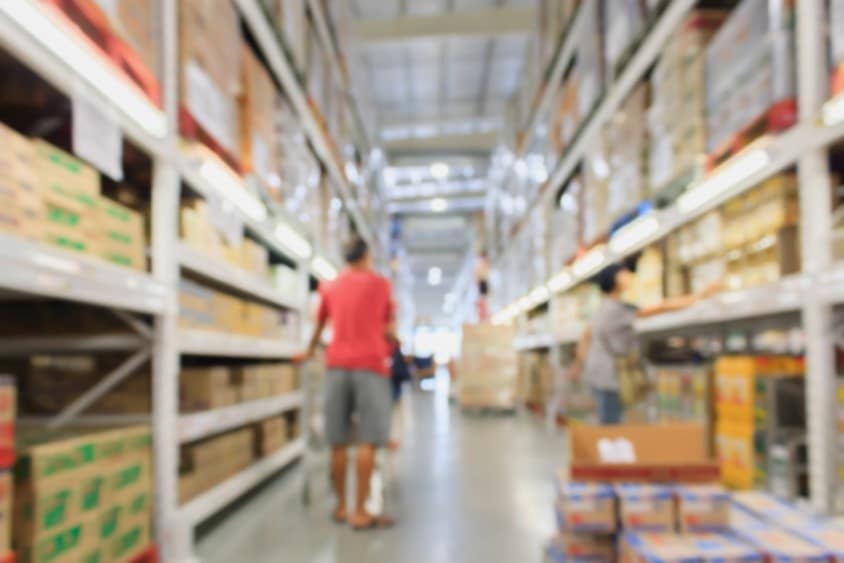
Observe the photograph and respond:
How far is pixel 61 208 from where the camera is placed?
1.91 m

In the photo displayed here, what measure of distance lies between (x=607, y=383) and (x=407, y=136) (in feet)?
36.8

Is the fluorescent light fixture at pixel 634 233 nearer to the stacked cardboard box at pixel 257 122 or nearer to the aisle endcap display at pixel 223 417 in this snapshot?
the stacked cardboard box at pixel 257 122

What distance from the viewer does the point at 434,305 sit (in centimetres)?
3888

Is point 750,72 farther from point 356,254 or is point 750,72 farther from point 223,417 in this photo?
point 223,417

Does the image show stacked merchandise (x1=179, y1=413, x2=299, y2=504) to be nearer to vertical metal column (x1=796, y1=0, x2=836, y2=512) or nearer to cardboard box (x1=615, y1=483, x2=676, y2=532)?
cardboard box (x1=615, y1=483, x2=676, y2=532)

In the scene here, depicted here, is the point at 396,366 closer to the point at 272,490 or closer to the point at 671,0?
the point at 272,490

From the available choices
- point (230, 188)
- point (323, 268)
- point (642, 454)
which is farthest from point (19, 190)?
point (323, 268)

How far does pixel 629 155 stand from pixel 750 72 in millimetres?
1619

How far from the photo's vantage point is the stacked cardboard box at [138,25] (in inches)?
83.5

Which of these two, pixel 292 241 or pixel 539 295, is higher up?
pixel 292 241

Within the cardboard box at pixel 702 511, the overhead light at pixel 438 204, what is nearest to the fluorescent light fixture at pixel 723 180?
the cardboard box at pixel 702 511

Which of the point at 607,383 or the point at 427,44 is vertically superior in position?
the point at 427,44

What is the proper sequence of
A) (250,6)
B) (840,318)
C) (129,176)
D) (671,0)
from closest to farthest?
(840,318) → (129,176) → (250,6) → (671,0)

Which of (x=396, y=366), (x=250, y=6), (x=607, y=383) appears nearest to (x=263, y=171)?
(x=250, y=6)
